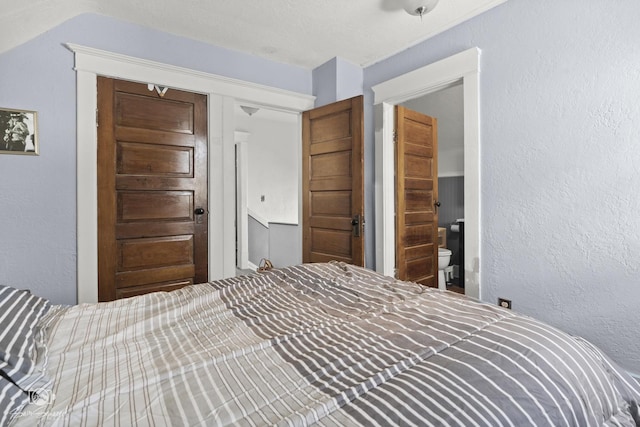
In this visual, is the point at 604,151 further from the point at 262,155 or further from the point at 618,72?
the point at 262,155

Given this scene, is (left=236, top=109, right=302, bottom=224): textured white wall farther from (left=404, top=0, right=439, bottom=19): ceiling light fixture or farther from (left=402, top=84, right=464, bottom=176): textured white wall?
(left=404, top=0, right=439, bottom=19): ceiling light fixture

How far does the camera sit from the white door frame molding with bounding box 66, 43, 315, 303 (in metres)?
2.30

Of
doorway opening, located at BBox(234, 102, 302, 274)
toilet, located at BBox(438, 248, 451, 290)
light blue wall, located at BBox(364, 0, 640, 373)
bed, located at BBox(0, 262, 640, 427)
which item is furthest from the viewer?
doorway opening, located at BBox(234, 102, 302, 274)

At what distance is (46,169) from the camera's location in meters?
2.19

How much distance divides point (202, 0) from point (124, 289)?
2.19m

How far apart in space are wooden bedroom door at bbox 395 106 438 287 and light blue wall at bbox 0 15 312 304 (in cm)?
252

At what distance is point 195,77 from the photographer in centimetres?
273

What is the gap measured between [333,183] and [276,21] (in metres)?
1.41

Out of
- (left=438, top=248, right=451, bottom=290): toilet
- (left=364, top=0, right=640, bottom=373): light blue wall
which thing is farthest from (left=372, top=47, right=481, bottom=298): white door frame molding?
(left=438, top=248, right=451, bottom=290): toilet

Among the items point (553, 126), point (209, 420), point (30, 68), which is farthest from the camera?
point (30, 68)

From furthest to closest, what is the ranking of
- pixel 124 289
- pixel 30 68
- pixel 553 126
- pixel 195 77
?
pixel 195 77
pixel 124 289
pixel 30 68
pixel 553 126

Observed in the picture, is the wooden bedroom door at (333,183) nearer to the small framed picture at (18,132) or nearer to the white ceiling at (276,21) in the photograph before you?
the white ceiling at (276,21)

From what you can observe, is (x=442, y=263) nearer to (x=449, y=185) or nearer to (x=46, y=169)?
(x=449, y=185)

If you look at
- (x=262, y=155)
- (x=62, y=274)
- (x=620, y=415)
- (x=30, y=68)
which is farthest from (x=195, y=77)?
(x=620, y=415)
